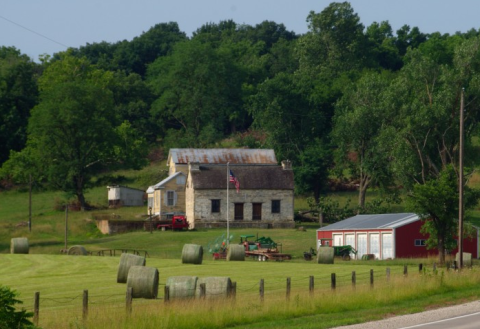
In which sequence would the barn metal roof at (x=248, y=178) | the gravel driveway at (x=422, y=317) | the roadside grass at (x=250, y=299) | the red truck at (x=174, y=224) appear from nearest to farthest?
the roadside grass at (x=250, y=299) < the gravel driveway at (x=422, y=317) < the red truck at (x=174, y=224) < the barn metal roof at (x=248, y=178)

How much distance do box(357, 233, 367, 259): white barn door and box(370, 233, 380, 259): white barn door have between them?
2.93ft

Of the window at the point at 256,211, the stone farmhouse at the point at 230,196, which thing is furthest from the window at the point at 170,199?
the window at the point at 256,211

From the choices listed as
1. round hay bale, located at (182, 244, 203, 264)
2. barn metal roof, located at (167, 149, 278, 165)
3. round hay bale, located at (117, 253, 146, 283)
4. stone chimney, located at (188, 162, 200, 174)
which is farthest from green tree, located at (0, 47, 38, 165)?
round hay bale, located at (117, 253, 146, 283)

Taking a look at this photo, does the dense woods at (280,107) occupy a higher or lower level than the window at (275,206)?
higher

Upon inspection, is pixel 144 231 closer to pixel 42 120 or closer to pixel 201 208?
pixel 201 208

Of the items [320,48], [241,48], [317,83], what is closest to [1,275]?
[317,83]

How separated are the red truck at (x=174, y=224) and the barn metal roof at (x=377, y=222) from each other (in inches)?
721

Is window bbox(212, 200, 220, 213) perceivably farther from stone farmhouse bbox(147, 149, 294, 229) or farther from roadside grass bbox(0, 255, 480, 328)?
Answer: roadside grass bbox(0, 255, 480, 328)

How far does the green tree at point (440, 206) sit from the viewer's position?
55562 millimetres

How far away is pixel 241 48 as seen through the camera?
166 meters

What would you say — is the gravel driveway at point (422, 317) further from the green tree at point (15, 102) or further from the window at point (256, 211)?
the green tree at point (15, 102)

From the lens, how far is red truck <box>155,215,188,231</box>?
88.1 m

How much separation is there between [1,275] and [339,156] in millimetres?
58146

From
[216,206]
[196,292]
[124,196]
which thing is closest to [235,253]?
[216,206]
